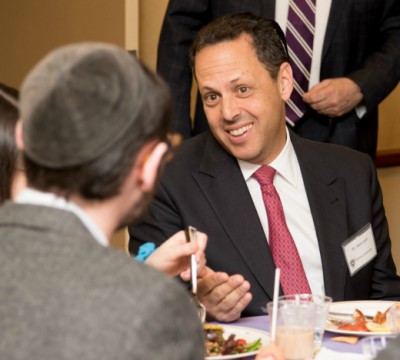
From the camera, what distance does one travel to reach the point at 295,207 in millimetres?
3121

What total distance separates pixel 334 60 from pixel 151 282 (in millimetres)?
2947

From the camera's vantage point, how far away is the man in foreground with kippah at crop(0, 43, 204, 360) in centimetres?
128

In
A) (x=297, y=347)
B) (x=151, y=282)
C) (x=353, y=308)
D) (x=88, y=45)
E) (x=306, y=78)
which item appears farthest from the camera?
(x=306, y=78)

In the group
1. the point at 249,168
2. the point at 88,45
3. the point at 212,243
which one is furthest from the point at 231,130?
the point at 88,45

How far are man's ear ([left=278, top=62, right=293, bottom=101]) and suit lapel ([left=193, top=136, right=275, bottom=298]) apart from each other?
31cm

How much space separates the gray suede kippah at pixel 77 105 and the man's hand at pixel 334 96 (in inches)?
103

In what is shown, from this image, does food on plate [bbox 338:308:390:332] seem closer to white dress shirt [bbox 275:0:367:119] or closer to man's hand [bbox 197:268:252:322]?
man's hand [bbox 197:268:252:322]

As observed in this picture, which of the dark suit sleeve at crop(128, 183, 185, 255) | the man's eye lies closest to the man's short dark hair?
the man's eye

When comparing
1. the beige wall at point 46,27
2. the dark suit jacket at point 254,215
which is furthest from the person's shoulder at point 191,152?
the beige wall at point 46,27

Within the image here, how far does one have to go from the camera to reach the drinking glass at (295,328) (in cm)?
208

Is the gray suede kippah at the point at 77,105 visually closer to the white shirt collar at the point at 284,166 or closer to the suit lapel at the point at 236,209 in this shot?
the suit lapel at the point at 236,209

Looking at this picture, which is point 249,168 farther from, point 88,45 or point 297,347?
point 88,45

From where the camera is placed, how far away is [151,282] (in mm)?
1318

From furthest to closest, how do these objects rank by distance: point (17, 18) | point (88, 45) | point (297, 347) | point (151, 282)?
point (17, 18), point (297, 347), point (88, 45), point (151, 282)
